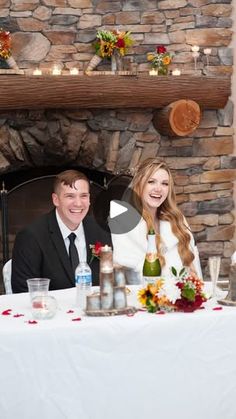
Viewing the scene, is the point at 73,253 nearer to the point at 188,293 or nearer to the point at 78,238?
the point at 78,238

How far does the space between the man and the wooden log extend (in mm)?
2057

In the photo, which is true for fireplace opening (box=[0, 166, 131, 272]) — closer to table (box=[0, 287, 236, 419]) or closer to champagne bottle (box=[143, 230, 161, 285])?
champagne bottle (box=[143, 230, 161, 285])

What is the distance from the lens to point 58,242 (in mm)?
2770

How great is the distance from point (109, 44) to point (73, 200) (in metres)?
2.24

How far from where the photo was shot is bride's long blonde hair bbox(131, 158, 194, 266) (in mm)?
3008

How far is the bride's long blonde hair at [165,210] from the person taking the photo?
301 centimetres

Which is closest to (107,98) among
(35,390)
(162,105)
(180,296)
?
(162,105)

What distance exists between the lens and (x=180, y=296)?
7.57 ft

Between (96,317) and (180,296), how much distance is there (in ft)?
0.99

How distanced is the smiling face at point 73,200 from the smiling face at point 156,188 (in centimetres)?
35

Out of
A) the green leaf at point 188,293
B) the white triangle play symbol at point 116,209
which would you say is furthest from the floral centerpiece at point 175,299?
the white triangle play symbol at point 116,209

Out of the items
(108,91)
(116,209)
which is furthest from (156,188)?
(108,91)

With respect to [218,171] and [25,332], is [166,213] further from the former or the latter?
[218,171]

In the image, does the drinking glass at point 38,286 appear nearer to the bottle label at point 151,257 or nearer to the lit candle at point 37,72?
the bottle label at point 151,257
